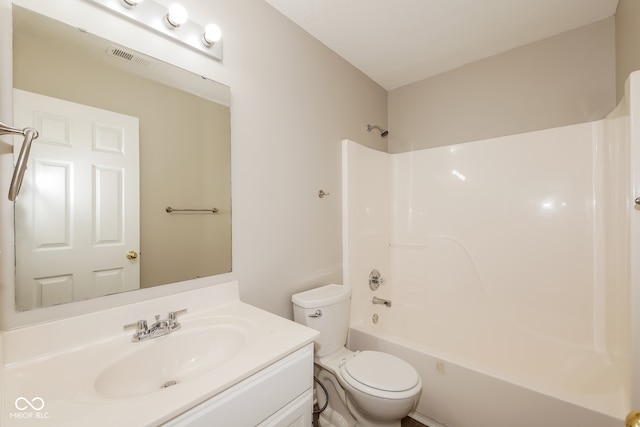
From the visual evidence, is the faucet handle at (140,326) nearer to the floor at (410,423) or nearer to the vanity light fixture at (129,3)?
the vanity light fixture at (129,3)

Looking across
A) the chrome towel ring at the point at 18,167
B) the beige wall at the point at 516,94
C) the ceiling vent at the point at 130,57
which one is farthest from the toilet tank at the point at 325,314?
the beige wall at the point at 516,94

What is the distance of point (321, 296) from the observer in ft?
5.38

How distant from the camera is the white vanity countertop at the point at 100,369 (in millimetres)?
598

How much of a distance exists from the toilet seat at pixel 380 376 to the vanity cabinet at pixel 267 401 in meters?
0.40

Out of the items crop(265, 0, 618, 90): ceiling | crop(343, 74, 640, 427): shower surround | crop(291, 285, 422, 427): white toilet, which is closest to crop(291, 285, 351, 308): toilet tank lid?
crop(291, 285, 422, 427): white toilet

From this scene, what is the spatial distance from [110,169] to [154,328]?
0.62 m

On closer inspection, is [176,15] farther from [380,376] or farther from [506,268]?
[506,268]

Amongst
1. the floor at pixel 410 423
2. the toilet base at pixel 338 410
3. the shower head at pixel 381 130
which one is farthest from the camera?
the shower head at pixel 381 130

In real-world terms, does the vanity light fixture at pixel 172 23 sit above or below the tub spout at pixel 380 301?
above

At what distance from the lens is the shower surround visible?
1.38m

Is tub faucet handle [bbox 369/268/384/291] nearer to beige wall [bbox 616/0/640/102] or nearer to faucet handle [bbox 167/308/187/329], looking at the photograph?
faucet handle [bbox 167/308/187/329]

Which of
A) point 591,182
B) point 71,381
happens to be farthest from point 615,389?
point 71,381

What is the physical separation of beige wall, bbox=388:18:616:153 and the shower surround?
197mm

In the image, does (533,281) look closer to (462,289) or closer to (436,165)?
(462,289)
